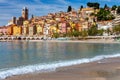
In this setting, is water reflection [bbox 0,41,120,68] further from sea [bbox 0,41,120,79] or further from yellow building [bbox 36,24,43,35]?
yellow building [bbox 36,24,43,35]

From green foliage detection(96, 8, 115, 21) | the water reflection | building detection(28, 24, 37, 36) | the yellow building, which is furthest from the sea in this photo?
building detection(28, 24, 37, 36)

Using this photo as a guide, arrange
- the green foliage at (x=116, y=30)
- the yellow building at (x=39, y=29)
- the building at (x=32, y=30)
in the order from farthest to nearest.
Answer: the building at (x=32, y=30), the yellow building at (x=39, y=29), the green foliage at (x=116, y=30)

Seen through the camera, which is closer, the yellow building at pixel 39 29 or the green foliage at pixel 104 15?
the green foliage at pixel 104 15

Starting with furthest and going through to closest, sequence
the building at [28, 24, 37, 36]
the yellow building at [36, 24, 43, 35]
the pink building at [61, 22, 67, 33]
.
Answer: the building at [28, 24, 37, 36]
the yellow building at [36, 24, 43, 35]
the pink building at [61, 22, 67, 33]

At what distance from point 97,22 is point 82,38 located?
84.2ft

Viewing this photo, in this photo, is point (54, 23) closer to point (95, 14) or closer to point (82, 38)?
point (95, 14)

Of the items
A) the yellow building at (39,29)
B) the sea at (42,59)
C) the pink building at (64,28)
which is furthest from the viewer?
the yellow building at (39,29)

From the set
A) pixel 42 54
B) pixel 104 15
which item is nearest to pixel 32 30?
pixel 104 15

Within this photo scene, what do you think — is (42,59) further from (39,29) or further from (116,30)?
(39,29)

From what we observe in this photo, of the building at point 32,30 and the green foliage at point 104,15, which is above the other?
the green foliage at point 104,15

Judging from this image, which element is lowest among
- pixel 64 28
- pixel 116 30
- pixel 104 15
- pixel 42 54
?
pixel 42 54

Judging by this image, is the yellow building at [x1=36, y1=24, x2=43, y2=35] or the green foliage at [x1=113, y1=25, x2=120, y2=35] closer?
the green foliage at [x1=113, y1=25, x2=120, y2=35]

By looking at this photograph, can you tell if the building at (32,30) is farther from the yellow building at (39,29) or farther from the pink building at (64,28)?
the pink building at (64,28)

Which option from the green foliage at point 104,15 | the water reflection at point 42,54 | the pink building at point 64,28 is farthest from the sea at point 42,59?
the pink building at point 64,28
